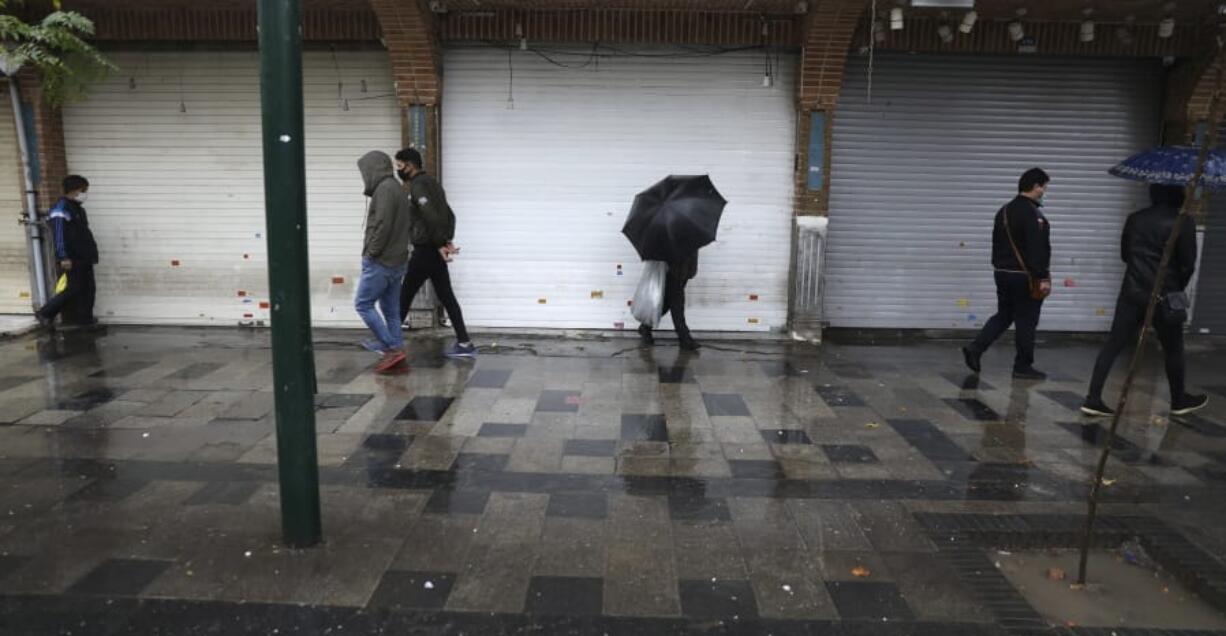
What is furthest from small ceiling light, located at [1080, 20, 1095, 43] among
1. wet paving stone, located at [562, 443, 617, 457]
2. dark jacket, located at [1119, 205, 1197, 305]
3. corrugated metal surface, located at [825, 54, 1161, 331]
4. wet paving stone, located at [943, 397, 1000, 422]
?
wet paving stone, located at [562, 443, 617, 457]

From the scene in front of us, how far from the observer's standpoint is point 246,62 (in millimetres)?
9312

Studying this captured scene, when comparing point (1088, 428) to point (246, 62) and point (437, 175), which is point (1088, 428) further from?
point (246, 62)

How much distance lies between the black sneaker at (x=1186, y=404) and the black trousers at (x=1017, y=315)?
51.0 inches

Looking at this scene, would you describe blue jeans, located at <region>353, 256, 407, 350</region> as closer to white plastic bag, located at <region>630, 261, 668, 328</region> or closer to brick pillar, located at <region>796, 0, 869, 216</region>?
white plastic bag, located at <region>630, 261, 668, 328</region>

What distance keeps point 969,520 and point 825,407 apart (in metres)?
2.23

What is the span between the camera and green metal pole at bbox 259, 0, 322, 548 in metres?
3.46

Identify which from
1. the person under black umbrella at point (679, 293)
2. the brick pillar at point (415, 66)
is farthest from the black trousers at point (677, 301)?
the brick pillar at point (415, 66)

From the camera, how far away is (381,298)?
7355 millimetres

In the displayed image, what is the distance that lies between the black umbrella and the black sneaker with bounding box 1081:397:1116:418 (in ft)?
11.7

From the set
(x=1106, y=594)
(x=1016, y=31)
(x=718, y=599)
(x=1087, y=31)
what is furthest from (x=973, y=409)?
(x=1087, y=31)

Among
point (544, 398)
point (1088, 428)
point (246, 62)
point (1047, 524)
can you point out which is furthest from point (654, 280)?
point (246, 62)

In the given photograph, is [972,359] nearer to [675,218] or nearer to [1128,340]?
[1128,340]

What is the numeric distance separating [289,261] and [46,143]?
25.5ft

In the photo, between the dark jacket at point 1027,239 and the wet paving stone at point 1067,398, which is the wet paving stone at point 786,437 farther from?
the dark jacket at point 1027,239
